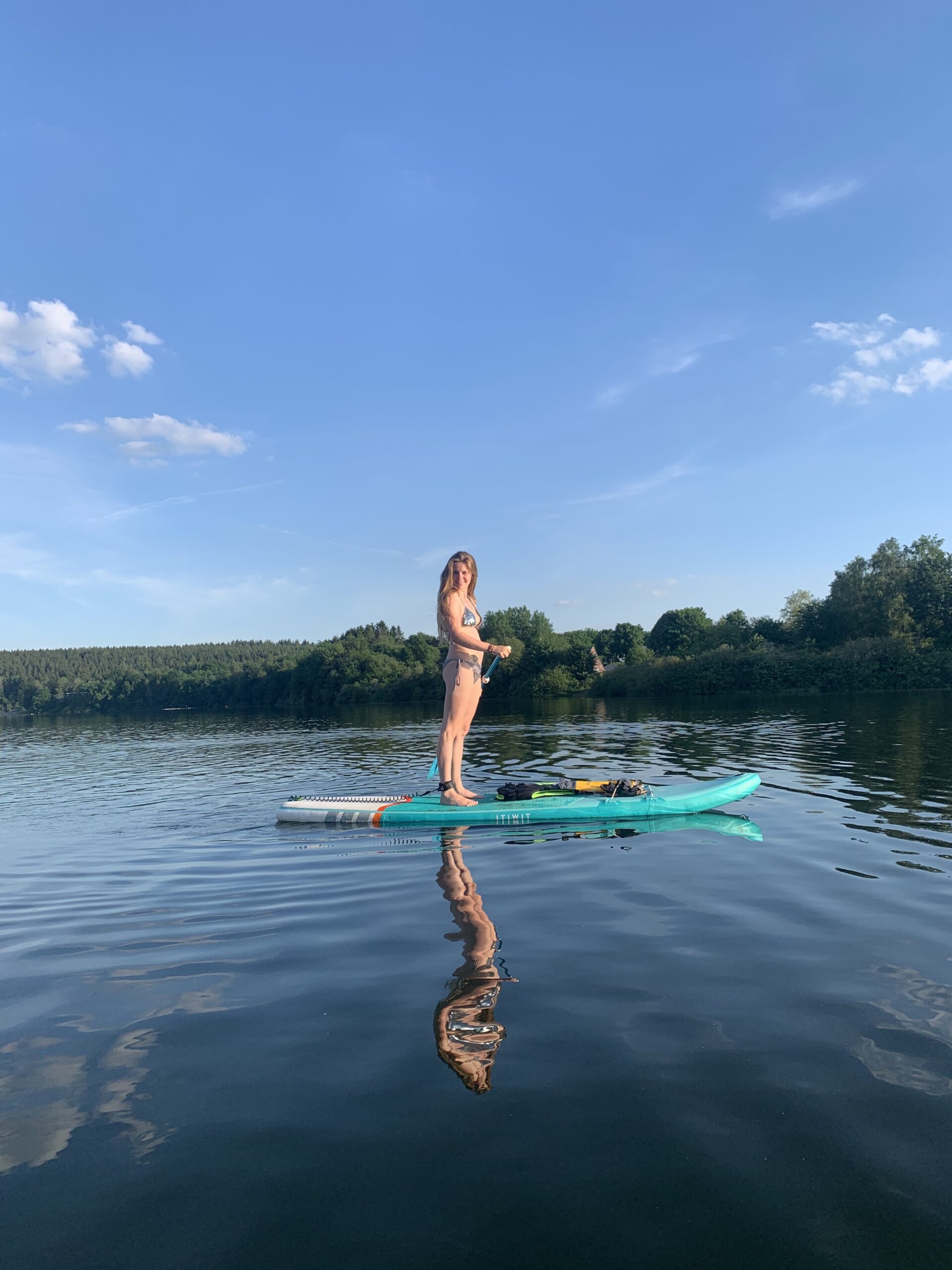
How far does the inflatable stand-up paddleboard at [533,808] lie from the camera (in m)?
10.3

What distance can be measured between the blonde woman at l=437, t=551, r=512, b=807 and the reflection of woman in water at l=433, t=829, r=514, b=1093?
12.5 ft

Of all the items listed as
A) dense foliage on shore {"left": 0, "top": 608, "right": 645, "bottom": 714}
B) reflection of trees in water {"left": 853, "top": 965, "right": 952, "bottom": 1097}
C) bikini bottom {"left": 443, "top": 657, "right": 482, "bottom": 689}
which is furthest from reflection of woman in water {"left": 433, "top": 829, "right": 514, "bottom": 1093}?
dense foliage on shore {"left": 0, "top": 608, "right": 645, "bottom": 714}

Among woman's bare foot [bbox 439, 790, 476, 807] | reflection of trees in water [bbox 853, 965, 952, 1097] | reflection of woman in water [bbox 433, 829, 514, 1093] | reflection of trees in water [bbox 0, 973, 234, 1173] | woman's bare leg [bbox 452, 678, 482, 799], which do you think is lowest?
reflection of trees in water [bbox 0, 973, 234, 1173]

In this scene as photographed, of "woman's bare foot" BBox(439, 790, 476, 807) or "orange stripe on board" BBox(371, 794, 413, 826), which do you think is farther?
"orange stripe on board" BBox(371, 794, 413, 826)

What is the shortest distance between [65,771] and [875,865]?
23.6 m

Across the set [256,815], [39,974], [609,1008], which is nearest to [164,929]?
[39,974]

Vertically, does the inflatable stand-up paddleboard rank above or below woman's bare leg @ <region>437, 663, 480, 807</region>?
below

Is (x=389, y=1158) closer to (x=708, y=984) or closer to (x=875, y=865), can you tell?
(x=708, y=984)

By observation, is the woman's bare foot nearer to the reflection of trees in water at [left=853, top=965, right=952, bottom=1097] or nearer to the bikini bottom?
the bikini bottom

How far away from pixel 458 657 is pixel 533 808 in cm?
238

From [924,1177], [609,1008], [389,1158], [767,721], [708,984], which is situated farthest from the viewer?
[767,721]

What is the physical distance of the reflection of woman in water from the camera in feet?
12.0

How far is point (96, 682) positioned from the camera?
16012cm

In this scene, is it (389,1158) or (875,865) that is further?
(875,865)
